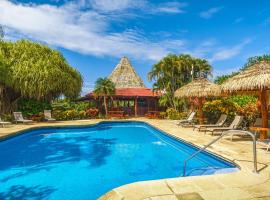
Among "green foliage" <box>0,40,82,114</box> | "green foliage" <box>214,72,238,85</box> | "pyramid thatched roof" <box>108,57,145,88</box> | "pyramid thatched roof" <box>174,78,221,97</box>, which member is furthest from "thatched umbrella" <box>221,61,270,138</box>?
"pyramid thatched roof" <box>108,57,145,88</box>

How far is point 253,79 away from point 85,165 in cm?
640

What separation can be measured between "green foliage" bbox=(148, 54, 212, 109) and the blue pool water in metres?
13.2

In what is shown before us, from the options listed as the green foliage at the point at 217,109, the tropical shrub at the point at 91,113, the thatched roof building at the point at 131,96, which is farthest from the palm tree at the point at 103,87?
the green foliage at the point at 217,109

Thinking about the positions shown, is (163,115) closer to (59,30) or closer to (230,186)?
(59,30)

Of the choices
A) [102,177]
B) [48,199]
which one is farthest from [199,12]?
[48,199]

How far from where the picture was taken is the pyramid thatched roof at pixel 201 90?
14201 mm

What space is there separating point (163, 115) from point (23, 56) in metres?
12.9

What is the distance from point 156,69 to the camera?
25.5 meters

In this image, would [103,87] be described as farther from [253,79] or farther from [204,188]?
[204,188]

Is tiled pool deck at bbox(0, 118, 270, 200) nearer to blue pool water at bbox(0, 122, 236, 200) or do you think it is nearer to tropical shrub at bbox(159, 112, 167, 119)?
blue pool water at bbox(0, 122, 236, 200)

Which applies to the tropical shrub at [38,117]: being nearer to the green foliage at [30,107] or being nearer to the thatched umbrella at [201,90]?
the green foliage at [30,107]

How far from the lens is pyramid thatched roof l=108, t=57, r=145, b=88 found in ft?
116

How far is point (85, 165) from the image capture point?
27.2 ft

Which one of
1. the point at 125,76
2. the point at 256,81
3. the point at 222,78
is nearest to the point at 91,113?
the point at 125,76
